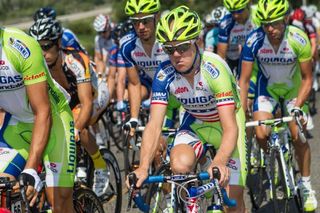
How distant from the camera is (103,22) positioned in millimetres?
16906

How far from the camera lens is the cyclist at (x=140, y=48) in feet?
25.6

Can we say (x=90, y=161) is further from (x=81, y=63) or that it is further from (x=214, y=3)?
(x=214, y=3)

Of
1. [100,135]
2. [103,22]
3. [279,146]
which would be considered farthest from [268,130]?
[103,22]

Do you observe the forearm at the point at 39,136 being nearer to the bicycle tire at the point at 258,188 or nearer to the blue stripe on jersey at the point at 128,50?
the blue stripe on jersey at the point at 128,50

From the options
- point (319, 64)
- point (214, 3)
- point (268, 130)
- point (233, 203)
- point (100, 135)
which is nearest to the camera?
point (233, 203)

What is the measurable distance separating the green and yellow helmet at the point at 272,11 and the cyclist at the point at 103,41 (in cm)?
932

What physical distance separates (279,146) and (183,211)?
2.16 m

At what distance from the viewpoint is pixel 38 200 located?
583 centimetres

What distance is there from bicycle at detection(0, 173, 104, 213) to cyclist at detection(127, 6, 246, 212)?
2.73ft

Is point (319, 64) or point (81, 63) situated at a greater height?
point (319, 64)

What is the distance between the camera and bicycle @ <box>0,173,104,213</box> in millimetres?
4629

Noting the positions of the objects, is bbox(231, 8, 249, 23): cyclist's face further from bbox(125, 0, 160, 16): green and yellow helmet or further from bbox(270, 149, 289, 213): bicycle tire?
bbox(270, 149, 289, 213): bicycle tire

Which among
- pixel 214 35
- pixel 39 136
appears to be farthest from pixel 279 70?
pixel 214 35

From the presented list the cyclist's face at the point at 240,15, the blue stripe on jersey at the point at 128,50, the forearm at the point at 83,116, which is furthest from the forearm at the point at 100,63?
the forearm at the point at 83,116
